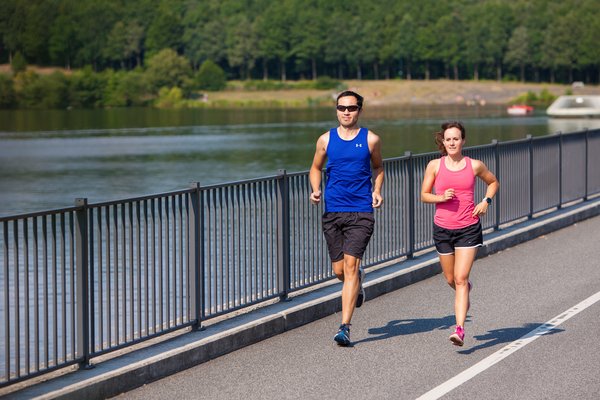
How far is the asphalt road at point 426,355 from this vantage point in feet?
25.1

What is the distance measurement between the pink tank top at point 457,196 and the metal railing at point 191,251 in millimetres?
1739

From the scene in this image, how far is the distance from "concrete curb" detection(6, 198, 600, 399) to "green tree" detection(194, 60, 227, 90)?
171 m

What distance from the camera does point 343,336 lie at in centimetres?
892

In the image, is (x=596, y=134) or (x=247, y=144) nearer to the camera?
(x=596, y=134)

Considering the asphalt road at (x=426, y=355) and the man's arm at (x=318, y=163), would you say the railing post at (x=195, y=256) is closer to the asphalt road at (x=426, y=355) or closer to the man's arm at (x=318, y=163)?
the asphalt road at (x=426, y=355)

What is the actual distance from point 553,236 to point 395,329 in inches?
275

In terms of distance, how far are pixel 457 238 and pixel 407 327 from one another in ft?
3.74

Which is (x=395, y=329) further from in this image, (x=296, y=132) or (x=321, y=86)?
(x=321, y=86)

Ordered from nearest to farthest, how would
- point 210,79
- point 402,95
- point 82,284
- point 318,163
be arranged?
point 82,284 → point 318,163 → point 402,95 → point 210,79

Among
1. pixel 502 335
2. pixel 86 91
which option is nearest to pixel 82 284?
pixel 502 335

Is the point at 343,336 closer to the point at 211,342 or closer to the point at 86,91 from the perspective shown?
the point at 211,342

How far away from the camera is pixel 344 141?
8914mm

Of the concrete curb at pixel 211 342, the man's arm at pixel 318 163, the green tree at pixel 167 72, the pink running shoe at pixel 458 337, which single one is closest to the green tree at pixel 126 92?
the green tree at pixel 167 72

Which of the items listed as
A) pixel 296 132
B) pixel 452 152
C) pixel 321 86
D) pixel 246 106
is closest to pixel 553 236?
pixel 452 152
